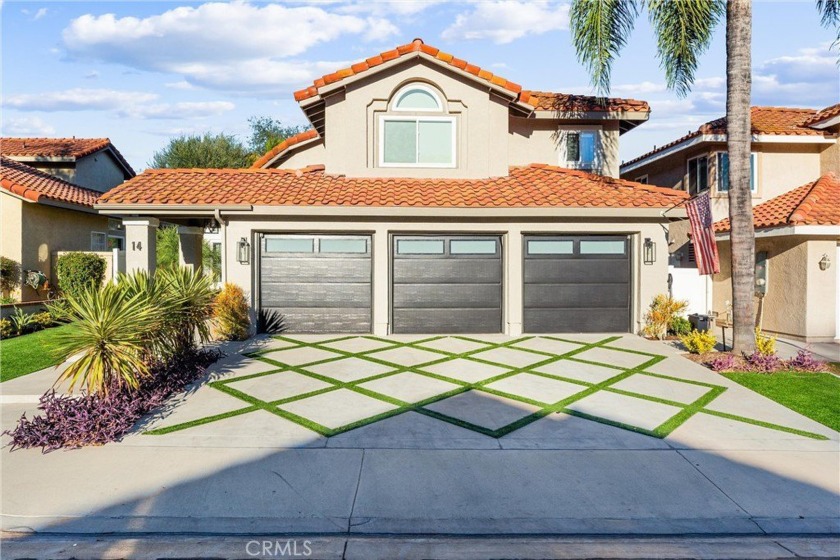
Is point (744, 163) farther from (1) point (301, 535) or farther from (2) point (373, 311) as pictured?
(1) point (301, 535)

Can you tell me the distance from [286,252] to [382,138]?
3.95m

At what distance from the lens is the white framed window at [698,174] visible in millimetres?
15552

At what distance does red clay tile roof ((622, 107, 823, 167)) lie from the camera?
47.8ft

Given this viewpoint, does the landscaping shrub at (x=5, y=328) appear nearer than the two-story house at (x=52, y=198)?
Yes

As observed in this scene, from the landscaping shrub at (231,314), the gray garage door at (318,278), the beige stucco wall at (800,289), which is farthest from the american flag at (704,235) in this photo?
the landscaping shrub at (231,314)

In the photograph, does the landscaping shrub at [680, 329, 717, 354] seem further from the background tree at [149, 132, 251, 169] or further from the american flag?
the background tree at [149, 132, 251, 169]

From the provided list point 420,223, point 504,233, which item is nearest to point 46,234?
point 420,223

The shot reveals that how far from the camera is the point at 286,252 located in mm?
11922

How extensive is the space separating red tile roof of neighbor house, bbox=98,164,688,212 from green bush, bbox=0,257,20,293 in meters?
4.55

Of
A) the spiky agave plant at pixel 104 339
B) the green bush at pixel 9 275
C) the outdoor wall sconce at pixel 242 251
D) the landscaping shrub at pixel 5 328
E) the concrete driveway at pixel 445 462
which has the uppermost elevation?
the outdoor wall sconce at pixel 242 251

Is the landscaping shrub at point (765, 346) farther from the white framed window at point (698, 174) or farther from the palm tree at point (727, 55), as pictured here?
the white framed window at point (698, 174)

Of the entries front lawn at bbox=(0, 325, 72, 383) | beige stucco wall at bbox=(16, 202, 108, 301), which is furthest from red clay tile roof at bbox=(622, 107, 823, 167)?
beige stucco wall at bbox=(16, 202, 108, 301)

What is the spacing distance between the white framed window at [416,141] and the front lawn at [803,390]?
8.25 m

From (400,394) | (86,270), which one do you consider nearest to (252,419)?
(400,394)
